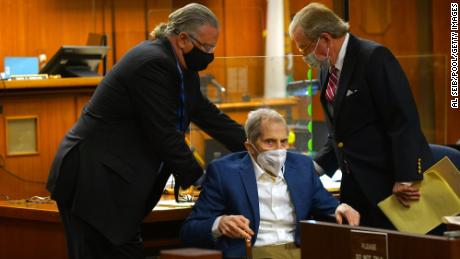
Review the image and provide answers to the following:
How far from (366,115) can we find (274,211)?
0.46 m

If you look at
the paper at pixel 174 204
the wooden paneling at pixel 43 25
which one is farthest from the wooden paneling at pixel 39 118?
the wooden paneling at pixel 43 25

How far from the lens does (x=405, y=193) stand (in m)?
3.07

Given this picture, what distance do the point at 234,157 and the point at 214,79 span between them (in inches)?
55.0

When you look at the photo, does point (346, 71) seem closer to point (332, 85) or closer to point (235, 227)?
point (332, 85)

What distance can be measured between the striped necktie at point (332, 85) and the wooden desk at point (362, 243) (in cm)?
129

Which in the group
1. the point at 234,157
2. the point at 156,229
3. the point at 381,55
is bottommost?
the point at 156,229

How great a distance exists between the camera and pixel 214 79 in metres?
4.59

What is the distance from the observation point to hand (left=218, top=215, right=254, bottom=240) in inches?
113

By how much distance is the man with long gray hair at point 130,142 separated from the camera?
294cm

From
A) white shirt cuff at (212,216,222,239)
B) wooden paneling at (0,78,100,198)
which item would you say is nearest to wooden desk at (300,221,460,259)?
white shirt cuff at (212,216,222,239)

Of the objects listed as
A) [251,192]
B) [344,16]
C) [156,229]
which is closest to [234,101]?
[156,229]

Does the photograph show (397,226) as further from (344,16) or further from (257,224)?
(344,16)

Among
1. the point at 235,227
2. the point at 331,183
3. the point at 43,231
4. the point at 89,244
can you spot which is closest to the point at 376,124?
the point at 235,227

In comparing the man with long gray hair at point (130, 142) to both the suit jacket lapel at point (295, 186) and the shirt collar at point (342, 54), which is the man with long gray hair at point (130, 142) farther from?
the shirt collar at point (342, 54)
